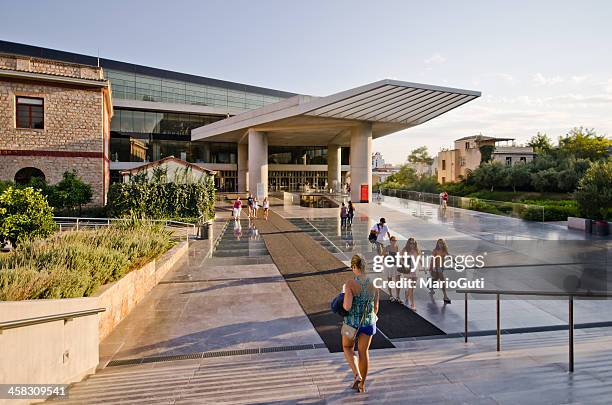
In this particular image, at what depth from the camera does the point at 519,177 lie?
4091 centimetres

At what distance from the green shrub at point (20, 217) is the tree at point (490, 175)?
42.3 meters

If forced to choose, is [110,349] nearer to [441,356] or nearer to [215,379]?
[215,379]

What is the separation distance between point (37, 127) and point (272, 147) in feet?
127

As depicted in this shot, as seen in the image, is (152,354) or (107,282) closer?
(152,354)

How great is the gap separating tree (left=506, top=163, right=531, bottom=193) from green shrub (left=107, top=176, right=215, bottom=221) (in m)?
32.3

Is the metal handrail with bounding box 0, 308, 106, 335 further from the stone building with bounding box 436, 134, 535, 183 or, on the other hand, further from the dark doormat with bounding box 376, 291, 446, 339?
the stone building with bounding box 436, 134, 535, 183

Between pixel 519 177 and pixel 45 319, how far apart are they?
144ft

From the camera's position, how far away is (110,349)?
20.8 ft

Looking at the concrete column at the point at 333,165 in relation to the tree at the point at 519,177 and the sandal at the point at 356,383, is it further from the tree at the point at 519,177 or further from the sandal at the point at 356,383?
the sandal at the point at 356,383

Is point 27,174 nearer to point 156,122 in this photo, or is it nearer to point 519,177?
point 156,122

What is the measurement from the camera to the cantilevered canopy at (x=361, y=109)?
2770 centimetres

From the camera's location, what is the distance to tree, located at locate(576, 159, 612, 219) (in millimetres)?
18391

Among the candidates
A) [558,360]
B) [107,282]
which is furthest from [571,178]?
[107,282]

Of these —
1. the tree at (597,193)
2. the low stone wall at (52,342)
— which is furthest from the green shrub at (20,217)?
the tree at (597,193)
